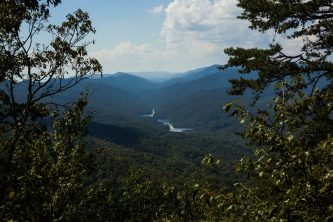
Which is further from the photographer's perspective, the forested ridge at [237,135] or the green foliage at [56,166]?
the green foliage at [56,166]

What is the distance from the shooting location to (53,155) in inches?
829

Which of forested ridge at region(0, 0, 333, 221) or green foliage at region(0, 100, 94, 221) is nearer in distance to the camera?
forested ridge at region(0, 0, 333, 221)

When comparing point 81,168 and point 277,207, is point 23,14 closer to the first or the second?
point 81,168

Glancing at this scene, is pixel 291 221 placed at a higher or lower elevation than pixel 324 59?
lower

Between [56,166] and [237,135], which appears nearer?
[56,166]

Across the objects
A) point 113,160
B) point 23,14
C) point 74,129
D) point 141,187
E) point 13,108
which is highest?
point 23,14

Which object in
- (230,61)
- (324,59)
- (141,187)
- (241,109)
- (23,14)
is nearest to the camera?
(241,109)

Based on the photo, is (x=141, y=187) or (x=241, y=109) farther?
(x=141, y=187)

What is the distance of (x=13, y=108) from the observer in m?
20.8

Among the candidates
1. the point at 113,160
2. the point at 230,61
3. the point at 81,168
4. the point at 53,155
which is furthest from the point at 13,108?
the point at 113,160

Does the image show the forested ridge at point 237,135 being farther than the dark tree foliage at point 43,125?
No

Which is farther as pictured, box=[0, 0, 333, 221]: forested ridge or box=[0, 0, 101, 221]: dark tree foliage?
box=[0, 0, 101, 221]: dark tree foliage

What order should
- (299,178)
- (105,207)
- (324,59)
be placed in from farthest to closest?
(105,207), (324,59), (299,178)

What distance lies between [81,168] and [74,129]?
3.07 metres
